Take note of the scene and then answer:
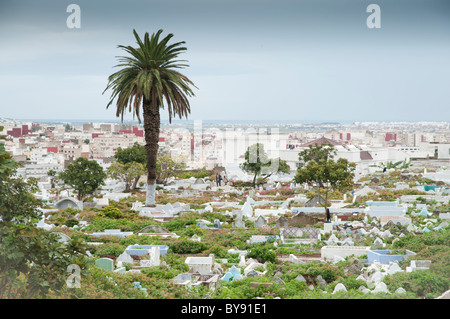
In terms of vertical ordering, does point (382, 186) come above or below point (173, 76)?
below

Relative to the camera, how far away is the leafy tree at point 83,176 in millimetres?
22688

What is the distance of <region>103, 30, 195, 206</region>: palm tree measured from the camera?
1941 cm

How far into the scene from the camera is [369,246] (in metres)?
12.3

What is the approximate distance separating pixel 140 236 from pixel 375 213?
8.14m

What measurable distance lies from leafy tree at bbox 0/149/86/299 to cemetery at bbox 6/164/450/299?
9.2 inches

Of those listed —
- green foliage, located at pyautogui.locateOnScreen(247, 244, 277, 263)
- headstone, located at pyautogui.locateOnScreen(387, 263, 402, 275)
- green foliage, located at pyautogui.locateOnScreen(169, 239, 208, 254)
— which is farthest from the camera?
green foliage, located at pyautogui.locateOnScreen(169, 239, 208, 254)

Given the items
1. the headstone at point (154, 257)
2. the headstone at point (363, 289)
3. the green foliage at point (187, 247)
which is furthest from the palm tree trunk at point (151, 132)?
the headstone at point (363, 289)

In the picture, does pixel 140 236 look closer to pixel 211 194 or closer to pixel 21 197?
pixel 21 197

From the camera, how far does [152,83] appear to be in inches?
760

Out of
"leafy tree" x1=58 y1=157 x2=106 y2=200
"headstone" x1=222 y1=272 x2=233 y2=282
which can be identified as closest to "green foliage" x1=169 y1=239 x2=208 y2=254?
"headstone" x1=222 y1=272 x2=233 y2=282

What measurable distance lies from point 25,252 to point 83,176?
17.2 m

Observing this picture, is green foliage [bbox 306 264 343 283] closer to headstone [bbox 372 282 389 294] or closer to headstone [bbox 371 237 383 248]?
headstone [bbox 372 282 389 294]
